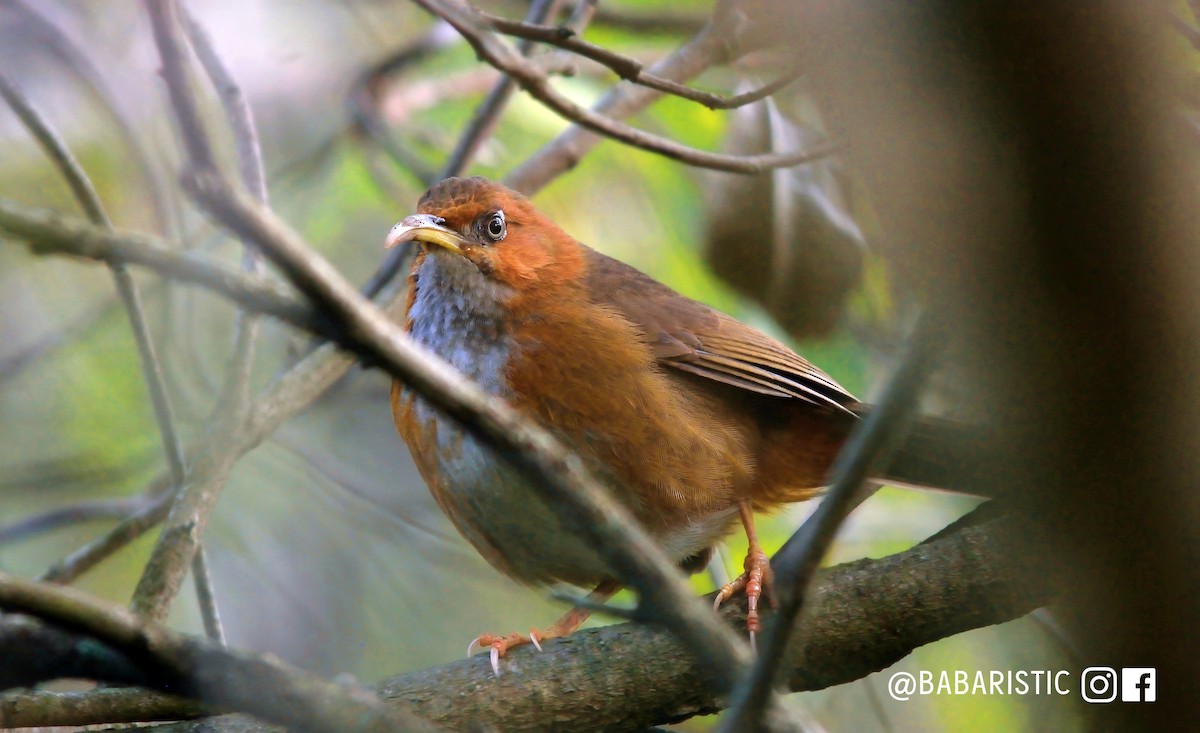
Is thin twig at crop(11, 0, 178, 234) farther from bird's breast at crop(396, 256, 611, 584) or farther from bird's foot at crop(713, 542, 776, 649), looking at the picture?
bird's foot at crop(713, 542, 776, 649)

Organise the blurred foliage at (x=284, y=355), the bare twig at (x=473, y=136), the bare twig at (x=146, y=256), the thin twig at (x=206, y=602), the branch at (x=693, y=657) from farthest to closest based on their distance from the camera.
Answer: the blurred foliage at (x=284, y=355) < the bare twig at (x=473, y=136) < the thin twig at (x=206, y=602) < the branch at (x=693, y=657) < the bare twig at (x=146, y=256)

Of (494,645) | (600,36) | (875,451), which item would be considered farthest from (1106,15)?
(600,36)

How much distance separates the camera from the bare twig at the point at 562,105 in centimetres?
379

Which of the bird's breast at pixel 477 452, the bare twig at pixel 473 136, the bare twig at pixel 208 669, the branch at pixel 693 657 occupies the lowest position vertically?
the bare twig at pixel 208 669

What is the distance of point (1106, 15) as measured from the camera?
1.28 metres

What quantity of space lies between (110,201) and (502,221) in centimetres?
320

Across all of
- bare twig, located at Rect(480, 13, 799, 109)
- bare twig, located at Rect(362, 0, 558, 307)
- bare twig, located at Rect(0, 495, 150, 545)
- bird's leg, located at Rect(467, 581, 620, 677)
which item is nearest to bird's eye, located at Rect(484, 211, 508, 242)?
bare twig, located at Rect(362, 0, 558, 307)

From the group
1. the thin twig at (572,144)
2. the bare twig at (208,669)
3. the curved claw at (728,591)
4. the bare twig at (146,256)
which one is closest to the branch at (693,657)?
the curved claw at (728,591)

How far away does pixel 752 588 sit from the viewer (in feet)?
11.2

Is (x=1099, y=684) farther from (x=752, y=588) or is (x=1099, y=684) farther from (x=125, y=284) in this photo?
(x=125, y=284)

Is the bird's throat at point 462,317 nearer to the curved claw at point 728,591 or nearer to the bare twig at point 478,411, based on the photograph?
the curved claw at point 728,591

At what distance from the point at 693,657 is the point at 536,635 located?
71cm

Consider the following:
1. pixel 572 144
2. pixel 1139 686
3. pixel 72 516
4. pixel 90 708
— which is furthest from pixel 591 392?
pixel 72 516

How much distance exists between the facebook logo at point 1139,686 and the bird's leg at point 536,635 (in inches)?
Answer: 47.9
